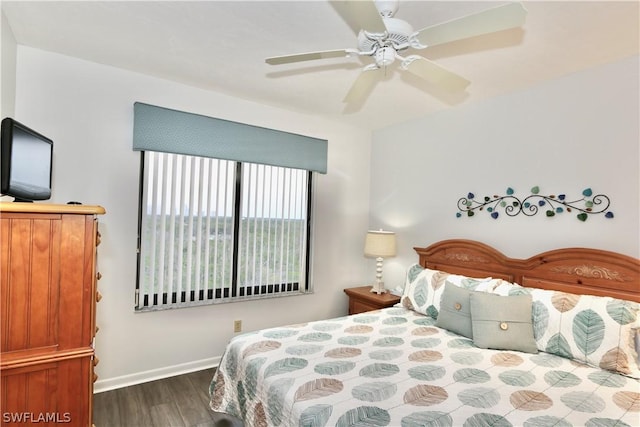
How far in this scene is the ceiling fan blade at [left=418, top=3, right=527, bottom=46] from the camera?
1.23 metres

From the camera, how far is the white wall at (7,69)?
1936 mm

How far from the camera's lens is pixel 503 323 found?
2.13m

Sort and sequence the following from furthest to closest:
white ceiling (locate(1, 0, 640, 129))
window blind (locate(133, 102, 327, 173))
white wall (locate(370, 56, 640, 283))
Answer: window blind (locate(133, 102, 327, 173))
white wall (locate(370, 56, 640, 283))
white ceiling (locate(1, 0, 640, 129))

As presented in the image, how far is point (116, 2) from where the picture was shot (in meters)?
1.79

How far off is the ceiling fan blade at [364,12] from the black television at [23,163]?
1.43 metres

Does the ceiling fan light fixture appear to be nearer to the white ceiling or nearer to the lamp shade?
the white ceiling

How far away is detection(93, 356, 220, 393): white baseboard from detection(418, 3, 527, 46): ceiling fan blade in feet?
9.92

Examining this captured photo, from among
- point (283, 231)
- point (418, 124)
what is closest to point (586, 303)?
point (418, 124)

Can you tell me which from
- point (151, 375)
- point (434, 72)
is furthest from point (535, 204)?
point (151, 375)

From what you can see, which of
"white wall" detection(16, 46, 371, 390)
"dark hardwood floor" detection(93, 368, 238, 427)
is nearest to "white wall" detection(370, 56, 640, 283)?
"white wall" detection(16, 46, 371, 390)

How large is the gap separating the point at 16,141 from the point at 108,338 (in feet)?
5.85

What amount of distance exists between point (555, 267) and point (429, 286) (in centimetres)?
90

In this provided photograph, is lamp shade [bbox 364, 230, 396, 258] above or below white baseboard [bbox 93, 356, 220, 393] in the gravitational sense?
above

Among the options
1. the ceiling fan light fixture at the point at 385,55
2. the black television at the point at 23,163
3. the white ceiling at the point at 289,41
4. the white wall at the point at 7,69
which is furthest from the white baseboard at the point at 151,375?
the ceiling fan light fixture at the point at 385,55
